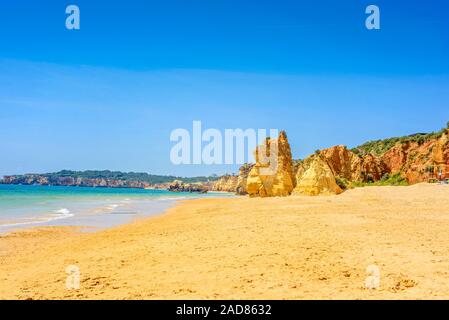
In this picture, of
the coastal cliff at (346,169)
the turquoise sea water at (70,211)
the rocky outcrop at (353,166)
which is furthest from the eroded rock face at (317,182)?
the rocky outcrop at (353,166)

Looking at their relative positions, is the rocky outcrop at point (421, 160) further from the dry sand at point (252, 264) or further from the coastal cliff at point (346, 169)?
the dry sand at point (252, 264)

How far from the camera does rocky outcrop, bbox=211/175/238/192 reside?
146 meters

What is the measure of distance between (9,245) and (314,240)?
32.6 feet

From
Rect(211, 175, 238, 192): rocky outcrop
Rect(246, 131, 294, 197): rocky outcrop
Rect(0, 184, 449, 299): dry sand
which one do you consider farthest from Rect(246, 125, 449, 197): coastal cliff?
Rect(211, 175, 238, 192): rocky outcrop

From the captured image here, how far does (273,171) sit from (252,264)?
109 ft

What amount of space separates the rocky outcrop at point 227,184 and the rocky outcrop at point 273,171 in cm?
9867

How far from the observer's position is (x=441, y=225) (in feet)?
40.9

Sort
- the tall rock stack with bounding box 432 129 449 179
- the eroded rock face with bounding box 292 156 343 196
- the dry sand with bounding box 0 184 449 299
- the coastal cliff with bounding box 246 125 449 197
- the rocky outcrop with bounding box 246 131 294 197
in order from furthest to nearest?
1. the tall rock stack with bounding box 432 129 449 179
2. the rocky outcrop with bounding box 246 131 294 197
3. the coastal cliff with bounding box 246 125 449 197
4. the eroded rock face with bounding box 292 156 343 196
5. the dry sand with bounding box 0 184 449 299

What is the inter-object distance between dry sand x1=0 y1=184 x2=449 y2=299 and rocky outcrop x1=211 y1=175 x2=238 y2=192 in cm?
12853

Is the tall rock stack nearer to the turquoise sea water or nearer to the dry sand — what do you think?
the turquoise sea water

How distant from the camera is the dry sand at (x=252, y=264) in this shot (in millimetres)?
6379

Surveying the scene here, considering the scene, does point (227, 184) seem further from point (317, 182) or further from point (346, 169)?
point (317, 182)
